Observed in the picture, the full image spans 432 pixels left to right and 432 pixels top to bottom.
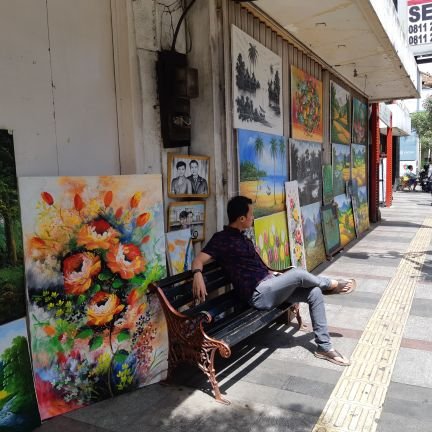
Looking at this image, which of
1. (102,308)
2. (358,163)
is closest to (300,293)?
(102,308)

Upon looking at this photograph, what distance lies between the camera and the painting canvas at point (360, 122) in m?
10.5

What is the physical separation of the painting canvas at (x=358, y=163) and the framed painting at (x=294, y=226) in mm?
4242

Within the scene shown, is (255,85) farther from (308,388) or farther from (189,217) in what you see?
(308,388)

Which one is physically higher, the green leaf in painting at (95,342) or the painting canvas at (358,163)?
the painting canvas at (358,163)

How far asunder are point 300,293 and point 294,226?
2.44m

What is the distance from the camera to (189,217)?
421 cm

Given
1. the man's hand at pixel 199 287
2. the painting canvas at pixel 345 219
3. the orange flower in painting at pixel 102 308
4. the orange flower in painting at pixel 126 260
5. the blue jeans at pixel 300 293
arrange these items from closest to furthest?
the orange flower in painting at pixel 102 308
the orange flower in painting at pixel 126 260
the man's hand at pixel 199 287
the blue jeans at pixel 300 293
the painting canvas at pixel 345 219

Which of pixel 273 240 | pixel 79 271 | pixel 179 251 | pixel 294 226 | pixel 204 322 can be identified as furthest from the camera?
pixel 294 226

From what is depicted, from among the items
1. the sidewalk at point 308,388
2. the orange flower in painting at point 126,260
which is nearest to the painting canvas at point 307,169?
the sidewalk at point 308,388

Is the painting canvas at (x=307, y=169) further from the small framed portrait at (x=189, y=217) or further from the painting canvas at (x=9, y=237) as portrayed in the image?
the painting canvas at (x=9, y=237)

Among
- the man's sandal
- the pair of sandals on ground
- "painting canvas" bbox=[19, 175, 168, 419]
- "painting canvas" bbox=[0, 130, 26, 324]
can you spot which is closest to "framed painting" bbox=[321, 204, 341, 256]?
the pair of sandals on ground

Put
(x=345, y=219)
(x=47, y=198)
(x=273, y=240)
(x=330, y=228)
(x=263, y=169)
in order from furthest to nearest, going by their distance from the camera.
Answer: (x=345, y=219)
(x=330, y=228)
(x=273, y=240)
(x=263, y=169)
(x=47, y=198)

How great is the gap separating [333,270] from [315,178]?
4.95 ft

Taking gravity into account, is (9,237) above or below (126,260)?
above
